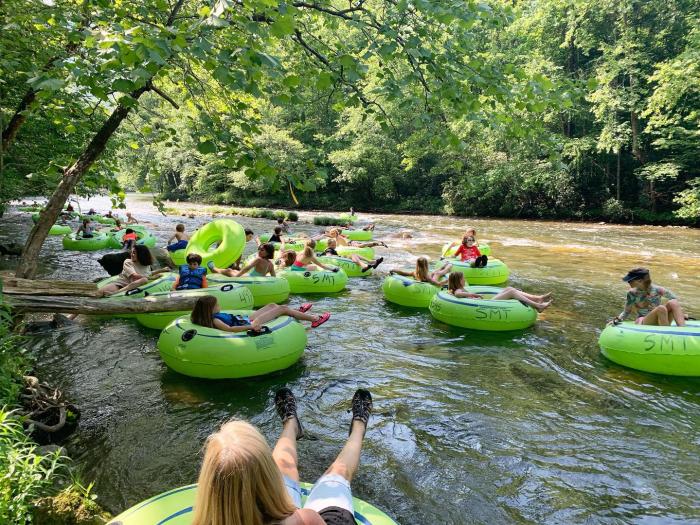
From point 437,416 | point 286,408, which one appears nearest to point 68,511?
point 286,408

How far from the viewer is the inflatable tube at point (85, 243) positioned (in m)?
14.7

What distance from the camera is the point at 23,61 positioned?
461 centimetres

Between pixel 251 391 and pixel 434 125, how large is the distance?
3454 millimetres

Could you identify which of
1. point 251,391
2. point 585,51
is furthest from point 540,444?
point 585,51

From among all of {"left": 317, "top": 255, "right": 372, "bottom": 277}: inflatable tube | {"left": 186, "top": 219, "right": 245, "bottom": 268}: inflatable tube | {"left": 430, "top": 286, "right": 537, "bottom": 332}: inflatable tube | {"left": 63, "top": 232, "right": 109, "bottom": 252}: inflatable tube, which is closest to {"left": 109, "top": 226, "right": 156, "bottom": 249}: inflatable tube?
{"left": 63, "top": 232, "right": 109, "bottom": 252}: inflatable tube

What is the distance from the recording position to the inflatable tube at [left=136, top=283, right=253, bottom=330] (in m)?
6.89

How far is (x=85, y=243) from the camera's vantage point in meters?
14.7

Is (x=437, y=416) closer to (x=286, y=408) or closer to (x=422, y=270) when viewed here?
(x=286, y=408)

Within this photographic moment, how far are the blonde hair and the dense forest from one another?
172cm

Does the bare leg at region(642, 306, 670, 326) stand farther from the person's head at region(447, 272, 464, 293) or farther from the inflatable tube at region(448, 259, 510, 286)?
the inflatable tube at region(448, 259, 510, 286)

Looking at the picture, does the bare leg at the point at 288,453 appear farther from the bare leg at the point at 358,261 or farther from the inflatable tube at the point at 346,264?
the bare leg at the point at 358,261

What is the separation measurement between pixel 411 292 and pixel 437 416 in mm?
3926

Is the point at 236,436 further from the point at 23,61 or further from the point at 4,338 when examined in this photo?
the point at 23,61

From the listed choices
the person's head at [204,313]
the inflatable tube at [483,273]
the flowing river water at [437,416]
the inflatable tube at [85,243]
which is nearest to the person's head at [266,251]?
the flowing river water at [437,416]
